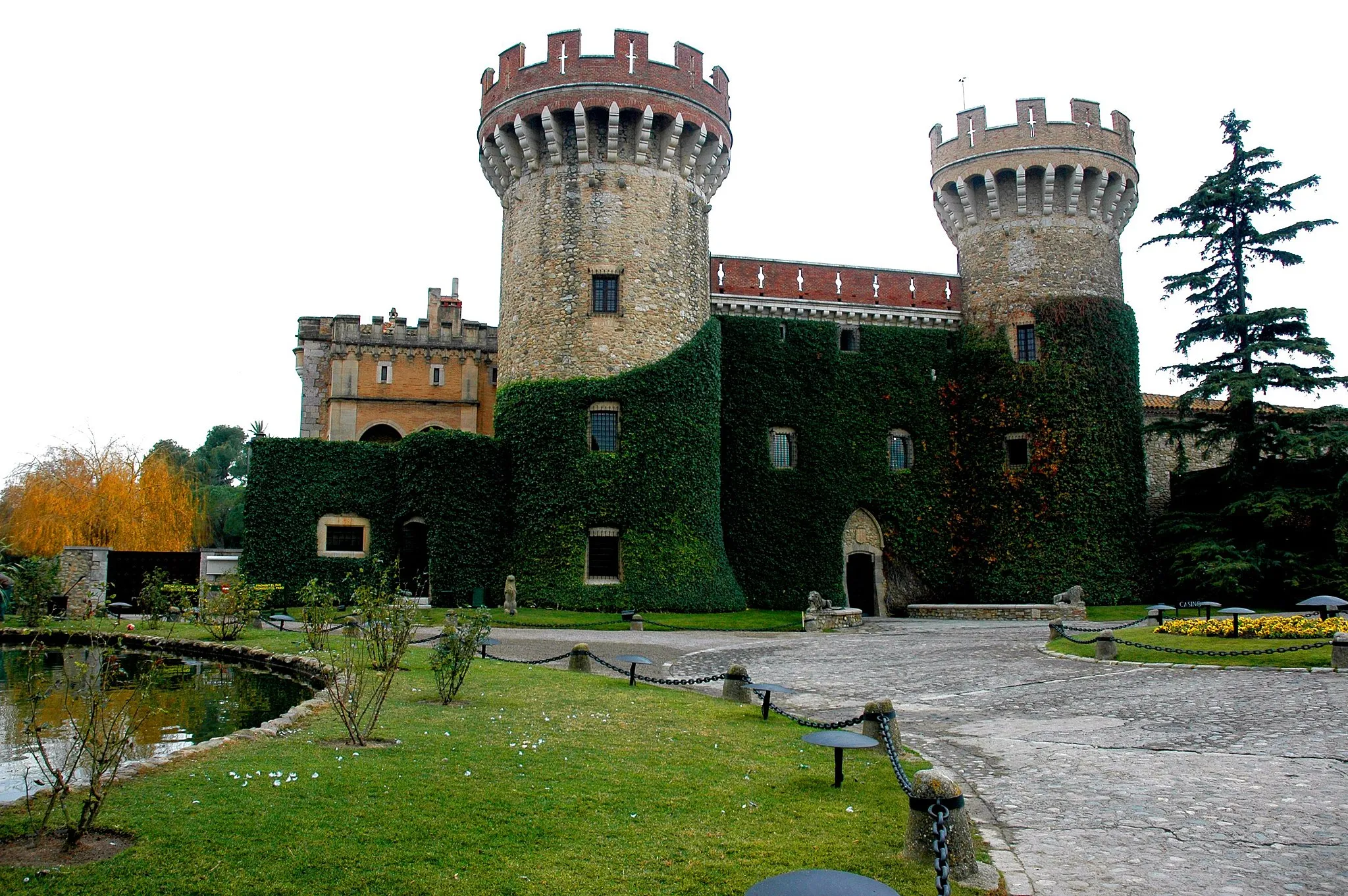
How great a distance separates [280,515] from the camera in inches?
983

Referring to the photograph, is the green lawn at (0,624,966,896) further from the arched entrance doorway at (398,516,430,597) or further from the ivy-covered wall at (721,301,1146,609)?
the ivy-covered wall at (721,301,1146,609)

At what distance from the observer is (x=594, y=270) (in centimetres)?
2559

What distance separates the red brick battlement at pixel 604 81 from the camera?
2578 cm

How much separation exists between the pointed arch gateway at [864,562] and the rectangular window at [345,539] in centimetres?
1477

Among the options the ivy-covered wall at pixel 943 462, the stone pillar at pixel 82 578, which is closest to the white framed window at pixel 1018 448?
the ivy-covered wall at pixel 943 462

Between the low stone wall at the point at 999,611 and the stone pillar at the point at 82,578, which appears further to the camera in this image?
the low stone wall at the point at 999,611

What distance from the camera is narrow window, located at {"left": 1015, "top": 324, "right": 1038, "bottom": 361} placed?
99.4 ft

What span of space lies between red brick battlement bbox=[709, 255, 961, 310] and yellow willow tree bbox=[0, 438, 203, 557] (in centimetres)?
2293

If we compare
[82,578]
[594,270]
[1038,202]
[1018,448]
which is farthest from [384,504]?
[1038,202]

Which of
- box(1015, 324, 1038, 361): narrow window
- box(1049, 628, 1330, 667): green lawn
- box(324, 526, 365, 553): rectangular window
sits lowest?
box(1049, 628, 1330, 667): green lawn

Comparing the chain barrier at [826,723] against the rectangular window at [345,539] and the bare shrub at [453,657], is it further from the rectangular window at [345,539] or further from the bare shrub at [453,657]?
the rectangular window at [345,539]

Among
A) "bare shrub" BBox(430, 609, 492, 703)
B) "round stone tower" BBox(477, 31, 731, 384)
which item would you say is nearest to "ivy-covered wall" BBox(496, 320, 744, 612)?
"round stone tower" BBox(477, 31, 731, 384)

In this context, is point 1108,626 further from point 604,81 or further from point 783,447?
point 604,81

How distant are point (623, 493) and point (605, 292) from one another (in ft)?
18.9
